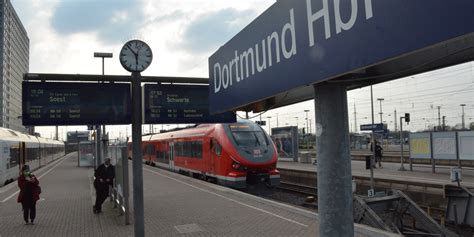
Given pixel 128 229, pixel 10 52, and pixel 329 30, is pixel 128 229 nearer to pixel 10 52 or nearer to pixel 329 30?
pixel 329 30

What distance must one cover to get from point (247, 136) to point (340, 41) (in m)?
14.5

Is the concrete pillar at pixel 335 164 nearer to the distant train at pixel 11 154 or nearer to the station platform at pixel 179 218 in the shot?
the station platform at pixel 179 218

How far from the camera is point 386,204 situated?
31.3ft

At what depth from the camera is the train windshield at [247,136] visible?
52.7 feet

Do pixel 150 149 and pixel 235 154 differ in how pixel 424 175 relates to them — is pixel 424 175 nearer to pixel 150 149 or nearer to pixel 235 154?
pixel 235 154

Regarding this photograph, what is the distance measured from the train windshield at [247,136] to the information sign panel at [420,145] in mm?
7725

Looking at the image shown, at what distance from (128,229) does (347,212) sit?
7101 mm

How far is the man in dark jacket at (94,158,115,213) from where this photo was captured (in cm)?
1068

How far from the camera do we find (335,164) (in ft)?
7.82

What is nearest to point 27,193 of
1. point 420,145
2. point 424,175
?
Answer: point 424,175

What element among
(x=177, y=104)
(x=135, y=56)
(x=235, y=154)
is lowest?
(x=235, y=154)

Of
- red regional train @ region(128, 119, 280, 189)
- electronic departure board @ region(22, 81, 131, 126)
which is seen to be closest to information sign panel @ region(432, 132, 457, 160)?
red regional train @ region(128, 119, 280, 189)

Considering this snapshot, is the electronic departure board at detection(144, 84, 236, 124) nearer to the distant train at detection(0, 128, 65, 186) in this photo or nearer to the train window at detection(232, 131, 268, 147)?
the train window at detection(232, 131, 268, 147)

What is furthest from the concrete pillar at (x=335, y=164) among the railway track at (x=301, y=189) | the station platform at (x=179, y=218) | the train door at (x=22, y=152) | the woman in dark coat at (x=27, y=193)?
the train door at (x=22, y=152)
